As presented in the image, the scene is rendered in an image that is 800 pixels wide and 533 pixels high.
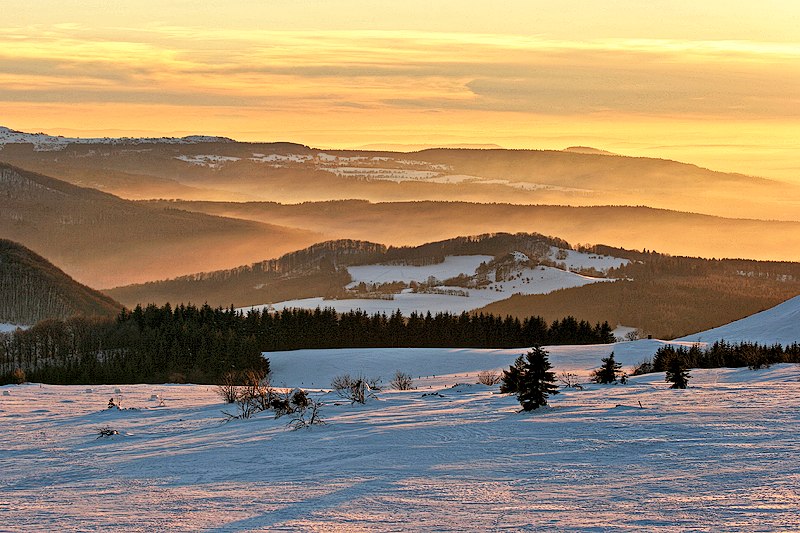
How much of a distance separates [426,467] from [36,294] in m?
171

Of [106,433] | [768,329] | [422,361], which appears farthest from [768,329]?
[106,433]

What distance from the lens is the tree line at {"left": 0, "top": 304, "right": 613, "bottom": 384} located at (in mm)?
76938

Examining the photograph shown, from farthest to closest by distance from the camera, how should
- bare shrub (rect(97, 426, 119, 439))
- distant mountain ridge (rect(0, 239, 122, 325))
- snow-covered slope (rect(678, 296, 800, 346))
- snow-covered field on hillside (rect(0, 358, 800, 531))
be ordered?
distant mountain ridge (rect(0, 239, 122, 325)) < snow-covered slope (rect(678, 296, 800, 346)) < bare shrub (rect(97, 426, 119, 439)) < snow-covered field on hillside (rect(0, 358, 800, 531))

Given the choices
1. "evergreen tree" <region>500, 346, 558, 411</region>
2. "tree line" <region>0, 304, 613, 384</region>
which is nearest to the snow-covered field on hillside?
"evergreen tree" <region>500, 346, 558, 411</region>

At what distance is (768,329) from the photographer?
213 ft

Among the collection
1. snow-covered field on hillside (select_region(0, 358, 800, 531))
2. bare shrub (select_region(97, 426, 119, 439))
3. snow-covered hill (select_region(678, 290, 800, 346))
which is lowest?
snow-covered field on hillside (select_region(0, 358, 800, 531))

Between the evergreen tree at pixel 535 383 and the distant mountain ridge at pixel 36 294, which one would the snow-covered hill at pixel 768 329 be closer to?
the evergreen tree at pixel 535 383

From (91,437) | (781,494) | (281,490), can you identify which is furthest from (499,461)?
(91,437)

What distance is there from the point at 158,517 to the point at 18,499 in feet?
9.57

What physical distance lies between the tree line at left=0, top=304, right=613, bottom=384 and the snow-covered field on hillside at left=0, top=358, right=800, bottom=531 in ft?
88.5

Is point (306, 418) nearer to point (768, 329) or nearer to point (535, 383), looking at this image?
point (535, 383)

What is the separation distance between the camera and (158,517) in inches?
556

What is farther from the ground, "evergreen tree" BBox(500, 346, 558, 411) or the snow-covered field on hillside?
"evergreen tree" BBox(500, 346, 558, 411)

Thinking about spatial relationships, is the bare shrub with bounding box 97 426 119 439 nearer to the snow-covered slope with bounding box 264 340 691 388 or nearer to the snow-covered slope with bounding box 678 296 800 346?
the snow-covered slope with bounding box 264 340 691 388
